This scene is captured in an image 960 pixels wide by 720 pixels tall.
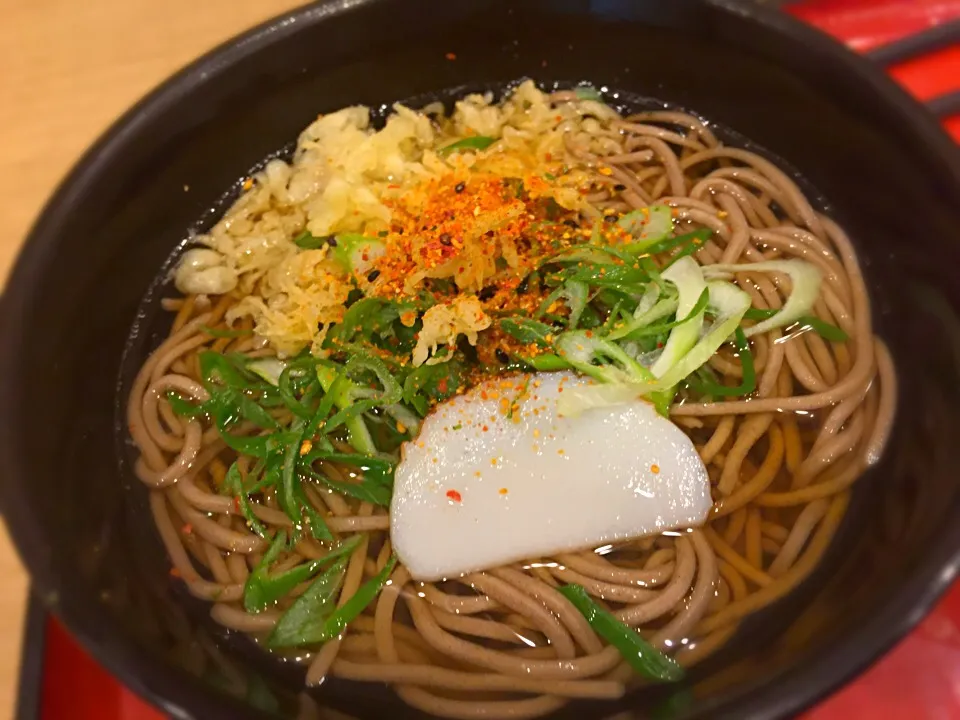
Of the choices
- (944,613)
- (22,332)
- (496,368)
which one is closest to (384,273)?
(496,368)

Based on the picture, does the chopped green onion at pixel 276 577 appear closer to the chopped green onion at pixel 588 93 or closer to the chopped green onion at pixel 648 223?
the chopped green onion at pixel 648 223

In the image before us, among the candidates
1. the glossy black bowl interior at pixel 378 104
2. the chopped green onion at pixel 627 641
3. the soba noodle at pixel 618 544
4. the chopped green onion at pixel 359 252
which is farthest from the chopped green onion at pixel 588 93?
the chopped green onion at pixel 627 641

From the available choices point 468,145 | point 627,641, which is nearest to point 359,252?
point 468,145

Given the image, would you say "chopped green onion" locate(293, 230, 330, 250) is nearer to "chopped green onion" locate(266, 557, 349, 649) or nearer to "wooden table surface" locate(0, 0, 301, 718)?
"chopped green onion" locate(266, 557, 349, 649)

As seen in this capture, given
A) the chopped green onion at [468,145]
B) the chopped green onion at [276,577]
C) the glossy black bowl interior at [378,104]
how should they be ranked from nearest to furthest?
the glossy black bowl interior at [378,104]
the chopped green onion at [276,577]
the chopped green onion at [468,145]

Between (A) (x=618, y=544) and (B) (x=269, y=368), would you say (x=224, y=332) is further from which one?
(A) (x=618, y=544)

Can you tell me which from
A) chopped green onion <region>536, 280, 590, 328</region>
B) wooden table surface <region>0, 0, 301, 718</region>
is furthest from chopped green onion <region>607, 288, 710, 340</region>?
wooden table surface <region>0, 0, 301, 718</region>
